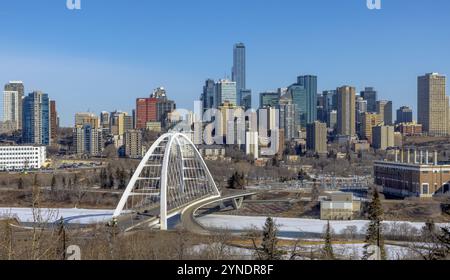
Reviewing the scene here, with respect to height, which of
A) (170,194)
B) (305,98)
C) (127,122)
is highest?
(305,98)

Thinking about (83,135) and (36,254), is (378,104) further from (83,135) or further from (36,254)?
(36,254)

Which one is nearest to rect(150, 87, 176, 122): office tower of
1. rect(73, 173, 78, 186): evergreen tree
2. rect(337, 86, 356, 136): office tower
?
rect(337, 86, 356, 136): office tower

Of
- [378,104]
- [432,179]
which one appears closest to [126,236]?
[432,179]

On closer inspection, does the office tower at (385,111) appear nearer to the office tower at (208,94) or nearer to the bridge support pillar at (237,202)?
the office tower at (208,94)

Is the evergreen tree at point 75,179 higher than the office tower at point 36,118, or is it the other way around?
Result: the office tower at point 36,118

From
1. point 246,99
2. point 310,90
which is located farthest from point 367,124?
point 246,99

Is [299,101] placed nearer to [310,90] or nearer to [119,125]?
[310,90]

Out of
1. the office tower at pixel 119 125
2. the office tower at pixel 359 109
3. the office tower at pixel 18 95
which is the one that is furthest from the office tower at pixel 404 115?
the office tower at pixel 18 95
